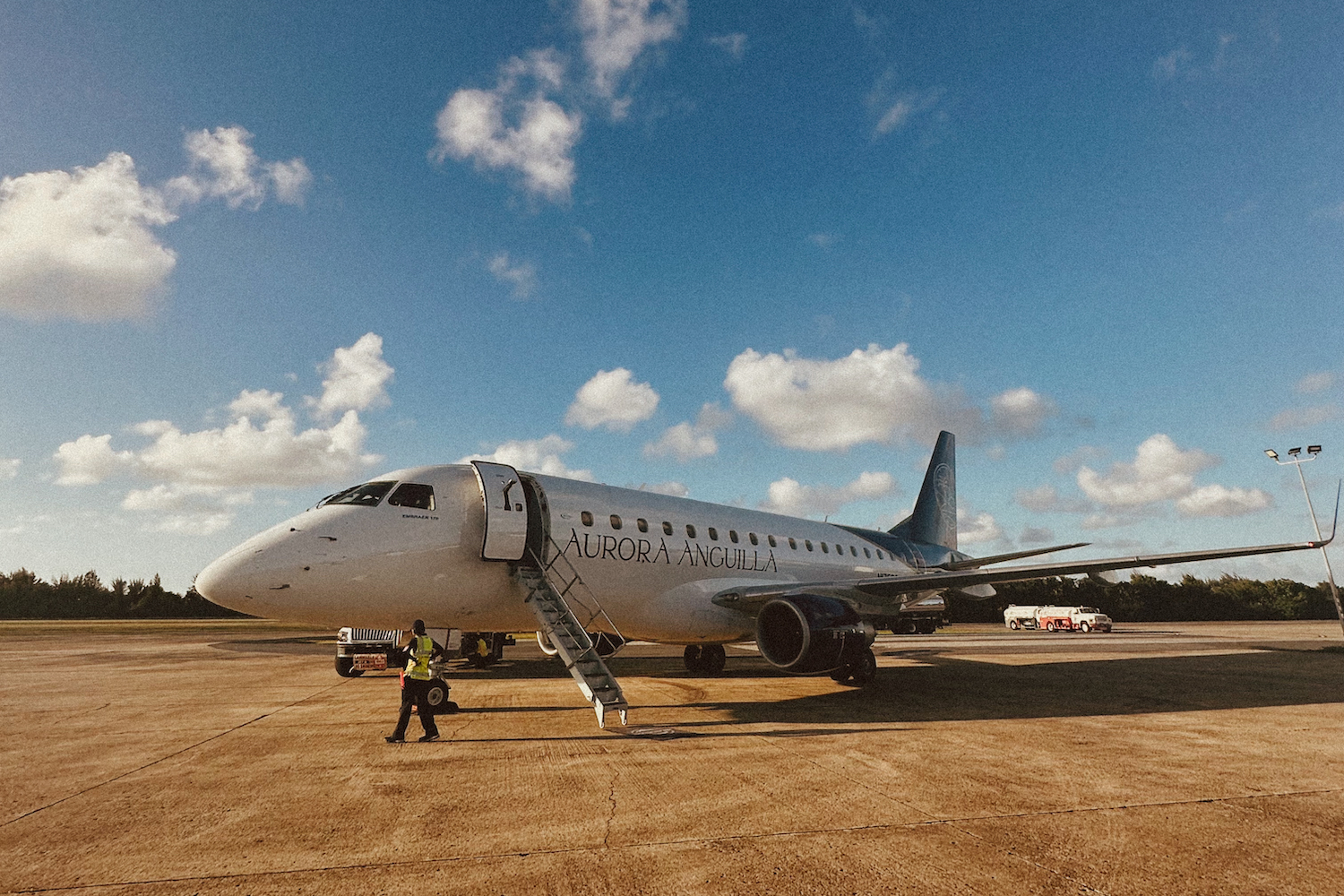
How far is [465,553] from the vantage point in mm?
11414

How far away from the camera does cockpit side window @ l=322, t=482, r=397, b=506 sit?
35.5 ft

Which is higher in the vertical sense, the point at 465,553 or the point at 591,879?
the point at 465,553

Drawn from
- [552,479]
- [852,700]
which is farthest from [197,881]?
[852,700]

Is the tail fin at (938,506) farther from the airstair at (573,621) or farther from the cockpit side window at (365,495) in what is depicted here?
the cockpit side window at (365,495)

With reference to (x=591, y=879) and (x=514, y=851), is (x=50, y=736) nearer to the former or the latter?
(x=514, y=851)

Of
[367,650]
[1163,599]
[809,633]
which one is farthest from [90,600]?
[1163,599]

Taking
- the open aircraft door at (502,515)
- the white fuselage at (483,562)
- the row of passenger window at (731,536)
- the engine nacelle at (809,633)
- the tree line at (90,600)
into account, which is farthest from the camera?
the tree line at (90,600)

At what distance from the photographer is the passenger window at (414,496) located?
36.2 ft

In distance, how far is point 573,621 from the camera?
1067 cm

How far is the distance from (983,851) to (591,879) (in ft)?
8.79

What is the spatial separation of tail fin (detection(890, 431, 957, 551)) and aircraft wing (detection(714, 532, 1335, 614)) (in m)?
11.2

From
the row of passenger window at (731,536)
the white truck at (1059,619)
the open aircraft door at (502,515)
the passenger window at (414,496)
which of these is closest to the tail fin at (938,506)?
the row of passenger window at (731,536)

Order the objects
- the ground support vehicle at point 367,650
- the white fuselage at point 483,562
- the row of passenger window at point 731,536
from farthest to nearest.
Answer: the ground support vehicle at point 367,650, the row of passenger window at point 731,536, the white fuselage at point 483,562

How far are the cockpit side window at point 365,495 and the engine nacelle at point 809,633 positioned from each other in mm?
7021
